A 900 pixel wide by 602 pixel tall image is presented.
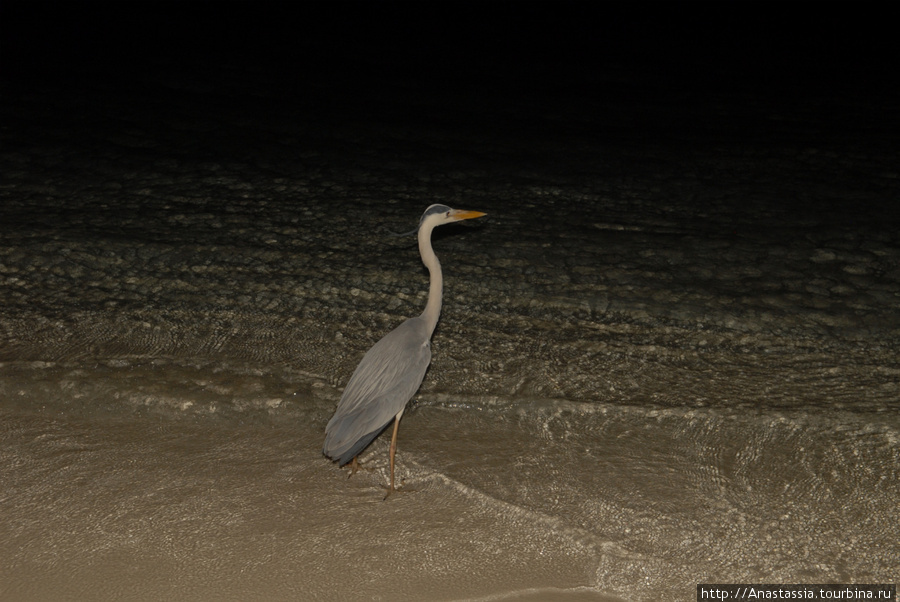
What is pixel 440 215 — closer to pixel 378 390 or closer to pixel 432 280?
pixel 432 280

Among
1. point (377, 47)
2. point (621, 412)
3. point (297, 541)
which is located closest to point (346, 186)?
point (621, 412)

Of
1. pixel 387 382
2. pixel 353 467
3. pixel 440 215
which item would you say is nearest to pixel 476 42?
pixel 440 215

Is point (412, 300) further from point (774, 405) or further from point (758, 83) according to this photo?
point (758, 83)

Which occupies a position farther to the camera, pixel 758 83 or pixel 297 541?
pixel 758 83

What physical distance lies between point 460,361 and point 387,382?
0.87 m

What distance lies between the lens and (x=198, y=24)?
1152cm

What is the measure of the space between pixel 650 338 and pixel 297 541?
217 centimetres

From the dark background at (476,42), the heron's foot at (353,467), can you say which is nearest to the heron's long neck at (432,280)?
the heron's foot at (353,467)

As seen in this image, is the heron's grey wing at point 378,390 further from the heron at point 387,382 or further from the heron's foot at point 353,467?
the heron's foot at point 353,467

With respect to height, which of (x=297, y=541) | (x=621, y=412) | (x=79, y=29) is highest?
(x=79, y=29)

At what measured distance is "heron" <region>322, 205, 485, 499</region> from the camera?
3.20 metres

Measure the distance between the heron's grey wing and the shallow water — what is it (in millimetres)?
235

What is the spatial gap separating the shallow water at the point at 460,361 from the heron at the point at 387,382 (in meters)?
0.23

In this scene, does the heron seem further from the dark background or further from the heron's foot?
the dark background
